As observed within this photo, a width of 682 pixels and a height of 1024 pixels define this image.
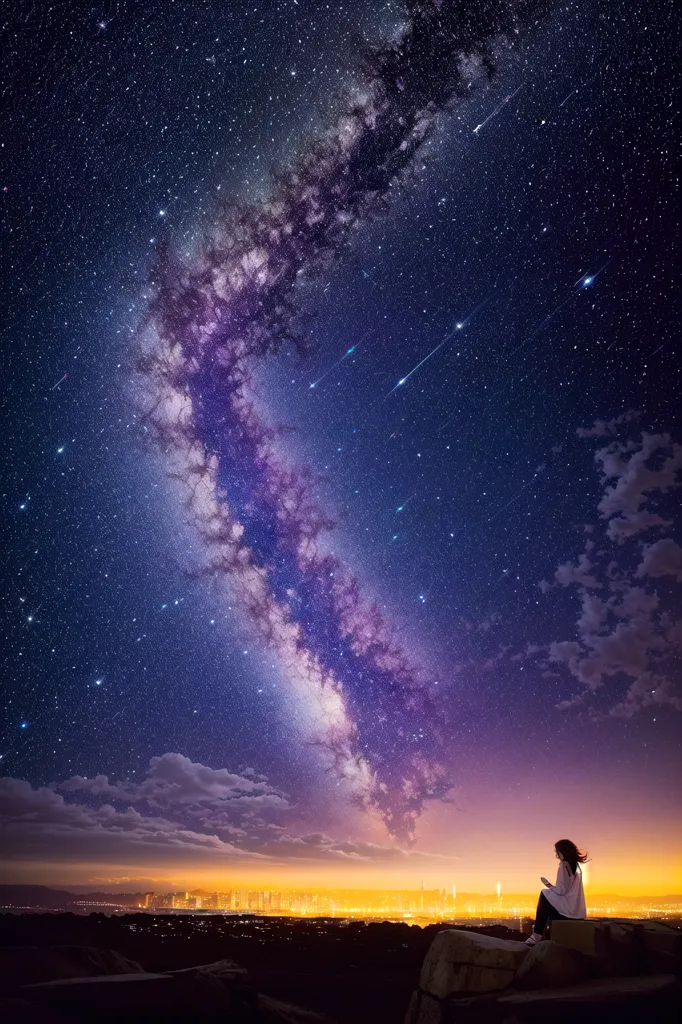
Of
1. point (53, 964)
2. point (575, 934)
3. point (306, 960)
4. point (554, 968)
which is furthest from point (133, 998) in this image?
point (306, 960)

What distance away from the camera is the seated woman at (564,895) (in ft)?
26.3

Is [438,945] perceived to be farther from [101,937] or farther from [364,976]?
[101,937]

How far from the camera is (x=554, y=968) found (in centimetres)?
683

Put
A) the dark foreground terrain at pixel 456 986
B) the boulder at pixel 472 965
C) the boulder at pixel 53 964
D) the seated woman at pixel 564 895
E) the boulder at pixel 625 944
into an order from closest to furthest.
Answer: the dark foreground terrain at pixel 456 986, the boulder at pixel 625 944, the boulder at pixel 472 965, the seated woman at pixel 564 895, the boulder at pixel 53 964

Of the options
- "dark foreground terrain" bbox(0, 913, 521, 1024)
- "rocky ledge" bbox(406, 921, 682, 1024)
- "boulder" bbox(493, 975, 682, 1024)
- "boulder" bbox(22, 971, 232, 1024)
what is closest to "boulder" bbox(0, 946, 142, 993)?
"boulder" bbox(22, 971, 232, 1024)

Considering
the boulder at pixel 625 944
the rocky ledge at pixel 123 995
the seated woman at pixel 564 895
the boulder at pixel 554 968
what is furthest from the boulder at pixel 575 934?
the rocky ledge at pixel 123 995

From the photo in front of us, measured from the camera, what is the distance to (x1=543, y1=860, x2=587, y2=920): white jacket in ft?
26.3

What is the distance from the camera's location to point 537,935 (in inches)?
314

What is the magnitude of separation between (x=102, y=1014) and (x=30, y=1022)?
90cm

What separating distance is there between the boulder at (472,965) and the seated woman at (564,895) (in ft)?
1.76

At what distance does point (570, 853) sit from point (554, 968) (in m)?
1.70

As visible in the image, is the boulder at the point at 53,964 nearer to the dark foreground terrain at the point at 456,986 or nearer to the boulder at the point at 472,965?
the dark foreground terrain at the point at 456,986

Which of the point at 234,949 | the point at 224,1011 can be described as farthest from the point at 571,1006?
the point at 234,949

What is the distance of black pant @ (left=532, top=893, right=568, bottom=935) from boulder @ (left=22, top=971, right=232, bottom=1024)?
150 inches
